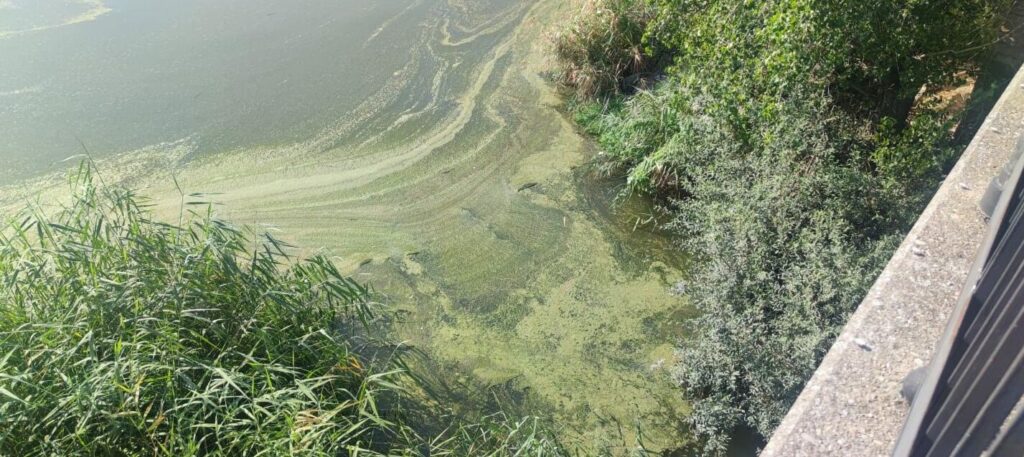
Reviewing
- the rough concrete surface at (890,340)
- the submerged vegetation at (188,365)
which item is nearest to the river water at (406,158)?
the submerged vegetation at (188,365)

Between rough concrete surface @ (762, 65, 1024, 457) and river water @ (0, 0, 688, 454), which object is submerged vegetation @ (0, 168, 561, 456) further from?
rough concrete surface @ (762, 65, 1024, 457)

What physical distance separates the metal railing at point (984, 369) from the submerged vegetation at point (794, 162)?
1084 mm

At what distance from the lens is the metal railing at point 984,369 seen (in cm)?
103

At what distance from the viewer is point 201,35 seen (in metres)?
5.98

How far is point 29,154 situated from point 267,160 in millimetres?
1498

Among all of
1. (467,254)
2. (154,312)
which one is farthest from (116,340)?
(467,254)

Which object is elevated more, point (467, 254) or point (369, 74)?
point (369, 74)

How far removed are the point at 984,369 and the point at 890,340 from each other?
2.86ft

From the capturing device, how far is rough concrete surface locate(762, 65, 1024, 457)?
175 cm

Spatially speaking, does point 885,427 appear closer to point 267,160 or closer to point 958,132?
point 958,132

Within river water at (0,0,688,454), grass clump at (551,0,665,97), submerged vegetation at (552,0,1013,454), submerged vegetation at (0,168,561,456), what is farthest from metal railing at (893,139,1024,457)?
grass clump at (551,0,665,97)

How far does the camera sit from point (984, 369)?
44.3 inches

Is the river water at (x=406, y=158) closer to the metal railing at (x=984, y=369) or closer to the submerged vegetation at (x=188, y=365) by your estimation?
the submerged vegetation at (x=188, y=365)

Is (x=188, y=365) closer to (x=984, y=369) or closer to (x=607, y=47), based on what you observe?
(x=984, y=369)
